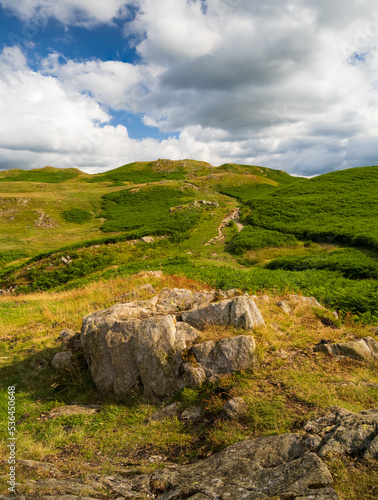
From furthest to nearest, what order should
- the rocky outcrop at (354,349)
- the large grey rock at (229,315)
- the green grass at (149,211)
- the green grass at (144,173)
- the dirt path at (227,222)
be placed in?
the green grass at (144,173), the green grass at (149,211), the dirt path at (227,222), the large grey rock at (229,315), the rocky outcrop at (354,349)

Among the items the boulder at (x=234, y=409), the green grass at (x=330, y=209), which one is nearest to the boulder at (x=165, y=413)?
the boulder at (x=234, y=409)

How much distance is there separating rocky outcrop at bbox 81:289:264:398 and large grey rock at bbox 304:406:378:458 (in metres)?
2.25

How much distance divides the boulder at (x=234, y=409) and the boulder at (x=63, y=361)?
5388mm

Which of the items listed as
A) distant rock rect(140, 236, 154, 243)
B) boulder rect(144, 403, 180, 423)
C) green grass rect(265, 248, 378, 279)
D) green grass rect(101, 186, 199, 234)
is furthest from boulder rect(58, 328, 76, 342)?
green grass rect(101, 186, 199, 234)

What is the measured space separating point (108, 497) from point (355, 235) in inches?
1354

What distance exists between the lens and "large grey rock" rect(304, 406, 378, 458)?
13.8ft

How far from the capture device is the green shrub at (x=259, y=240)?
33.2 metres

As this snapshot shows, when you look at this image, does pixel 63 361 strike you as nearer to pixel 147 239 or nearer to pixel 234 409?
pixel 234 409

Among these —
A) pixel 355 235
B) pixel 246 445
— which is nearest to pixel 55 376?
pixel 246 445

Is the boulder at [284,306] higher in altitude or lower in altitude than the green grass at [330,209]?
lower

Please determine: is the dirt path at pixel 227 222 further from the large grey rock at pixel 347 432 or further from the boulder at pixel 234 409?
the large grey rock at pixel 347 432

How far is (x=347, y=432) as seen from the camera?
451 cm

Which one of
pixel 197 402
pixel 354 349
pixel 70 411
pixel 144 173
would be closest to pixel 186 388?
pixel 197 402

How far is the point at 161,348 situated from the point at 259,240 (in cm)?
2909
